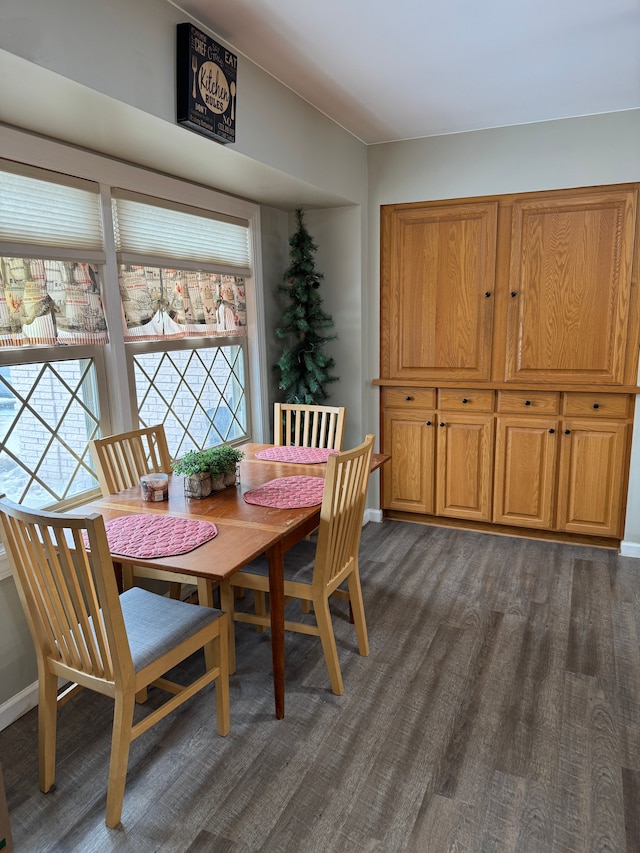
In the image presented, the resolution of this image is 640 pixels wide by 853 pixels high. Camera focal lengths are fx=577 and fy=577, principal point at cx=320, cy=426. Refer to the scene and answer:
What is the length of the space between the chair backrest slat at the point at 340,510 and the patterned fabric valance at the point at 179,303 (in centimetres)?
127

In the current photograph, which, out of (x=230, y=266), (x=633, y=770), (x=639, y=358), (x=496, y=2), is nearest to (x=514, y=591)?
(x=633, y=770)

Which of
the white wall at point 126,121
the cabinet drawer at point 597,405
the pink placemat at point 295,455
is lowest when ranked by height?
the pink placemat at point 295,455

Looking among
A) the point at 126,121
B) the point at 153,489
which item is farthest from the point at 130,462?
the point at 126,121

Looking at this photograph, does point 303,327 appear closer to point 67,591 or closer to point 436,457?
point 436,457

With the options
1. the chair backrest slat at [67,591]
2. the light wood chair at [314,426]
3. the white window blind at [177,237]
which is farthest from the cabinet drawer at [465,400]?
the chair backrest slat at [67,591]

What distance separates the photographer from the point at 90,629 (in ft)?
5.16

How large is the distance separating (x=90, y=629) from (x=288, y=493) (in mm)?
906

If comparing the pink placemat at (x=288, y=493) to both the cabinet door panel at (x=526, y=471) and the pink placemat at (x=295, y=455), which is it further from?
the cabinet door panel at (x=526, y=471)

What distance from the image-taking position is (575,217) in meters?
3.29

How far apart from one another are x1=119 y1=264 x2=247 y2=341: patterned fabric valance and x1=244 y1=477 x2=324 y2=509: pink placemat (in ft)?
3.23

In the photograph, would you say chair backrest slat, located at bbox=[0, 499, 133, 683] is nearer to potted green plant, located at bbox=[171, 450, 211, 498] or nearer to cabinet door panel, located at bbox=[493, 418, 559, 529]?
potted green plant, located at bbox=[171, 450, 211, 498]

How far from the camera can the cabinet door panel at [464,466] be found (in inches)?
145

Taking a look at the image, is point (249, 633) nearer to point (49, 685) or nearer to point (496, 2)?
point (49, 685)

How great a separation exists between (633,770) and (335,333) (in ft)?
9.11
